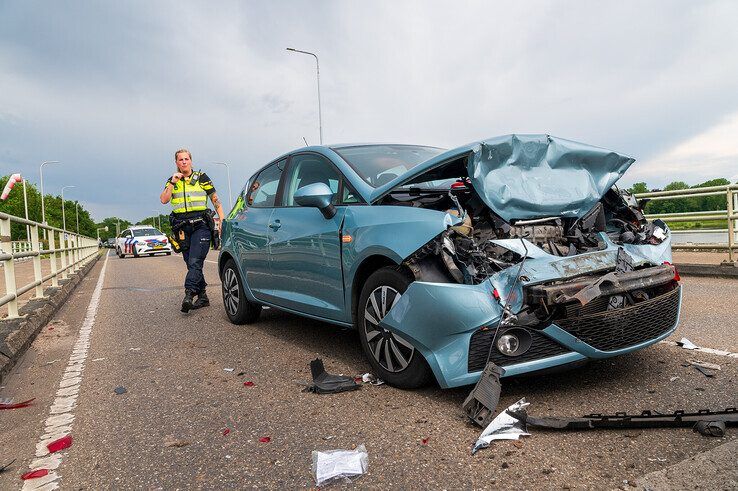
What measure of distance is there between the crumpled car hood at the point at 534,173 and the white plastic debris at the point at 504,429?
1.13 metres

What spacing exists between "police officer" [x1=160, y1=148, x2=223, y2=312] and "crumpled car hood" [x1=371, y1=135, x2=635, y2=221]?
12.9 feet

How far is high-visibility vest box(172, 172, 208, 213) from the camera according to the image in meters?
7.01

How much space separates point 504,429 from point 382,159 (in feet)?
7.80

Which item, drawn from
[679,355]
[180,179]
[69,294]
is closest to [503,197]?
[679,355]

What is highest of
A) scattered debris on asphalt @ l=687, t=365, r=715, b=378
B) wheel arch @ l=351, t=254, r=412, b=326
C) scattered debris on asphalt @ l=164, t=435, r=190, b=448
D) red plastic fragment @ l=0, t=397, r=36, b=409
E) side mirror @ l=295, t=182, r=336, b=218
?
side mirror @ l=295, t=182, r=336, b=218

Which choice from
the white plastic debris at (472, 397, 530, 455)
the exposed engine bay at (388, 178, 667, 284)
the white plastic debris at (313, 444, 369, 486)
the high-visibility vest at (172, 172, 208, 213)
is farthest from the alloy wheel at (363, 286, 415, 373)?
the high-visibility vest at (172, 172, 208, 213)

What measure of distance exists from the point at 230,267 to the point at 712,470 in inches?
195

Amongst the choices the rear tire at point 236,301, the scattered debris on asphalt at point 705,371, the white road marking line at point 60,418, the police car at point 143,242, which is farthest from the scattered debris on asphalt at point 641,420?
the police car at point 143,242

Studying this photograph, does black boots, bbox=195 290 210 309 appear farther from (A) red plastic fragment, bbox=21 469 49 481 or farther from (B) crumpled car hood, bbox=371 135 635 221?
(A) red plastic fragment, bbox=21 469 49 481

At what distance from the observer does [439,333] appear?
299cm

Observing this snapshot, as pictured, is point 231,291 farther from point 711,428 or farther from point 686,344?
point 711,428

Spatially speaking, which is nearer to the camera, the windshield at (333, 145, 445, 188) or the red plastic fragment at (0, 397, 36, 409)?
the red plastic fragment at (0, 397, 36, 409)

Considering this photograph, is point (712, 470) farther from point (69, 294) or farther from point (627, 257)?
point (69, 294)

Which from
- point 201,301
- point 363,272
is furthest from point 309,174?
point 201,301
